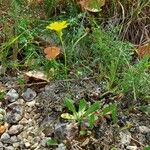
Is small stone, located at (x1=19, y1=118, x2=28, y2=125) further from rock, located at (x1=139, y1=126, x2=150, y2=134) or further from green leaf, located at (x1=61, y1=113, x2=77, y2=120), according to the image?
rock, located at (x1=139, y1=126, x2=150, y2=134)

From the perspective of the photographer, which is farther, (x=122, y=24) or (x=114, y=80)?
(x=122, y=24)

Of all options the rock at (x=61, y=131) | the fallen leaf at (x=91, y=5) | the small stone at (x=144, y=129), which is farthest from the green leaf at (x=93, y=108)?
the fallen leaf at (x=91, y=5)

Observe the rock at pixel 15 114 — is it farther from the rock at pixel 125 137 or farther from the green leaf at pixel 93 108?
the rock at pixel 125 137

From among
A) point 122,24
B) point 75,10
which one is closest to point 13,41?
point 75,10

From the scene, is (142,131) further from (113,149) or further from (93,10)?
(93,10)

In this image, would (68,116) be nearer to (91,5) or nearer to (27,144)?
(27,144)

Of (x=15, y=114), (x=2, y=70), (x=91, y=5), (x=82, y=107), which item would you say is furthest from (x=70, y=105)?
(x=91, y=5)

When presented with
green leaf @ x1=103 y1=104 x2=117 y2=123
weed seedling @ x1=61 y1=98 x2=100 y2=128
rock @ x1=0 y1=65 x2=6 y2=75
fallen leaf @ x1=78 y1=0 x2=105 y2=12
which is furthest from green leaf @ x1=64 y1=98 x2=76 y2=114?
fallen leaf @ x1=78 y1=0 x2=105 y2=12
